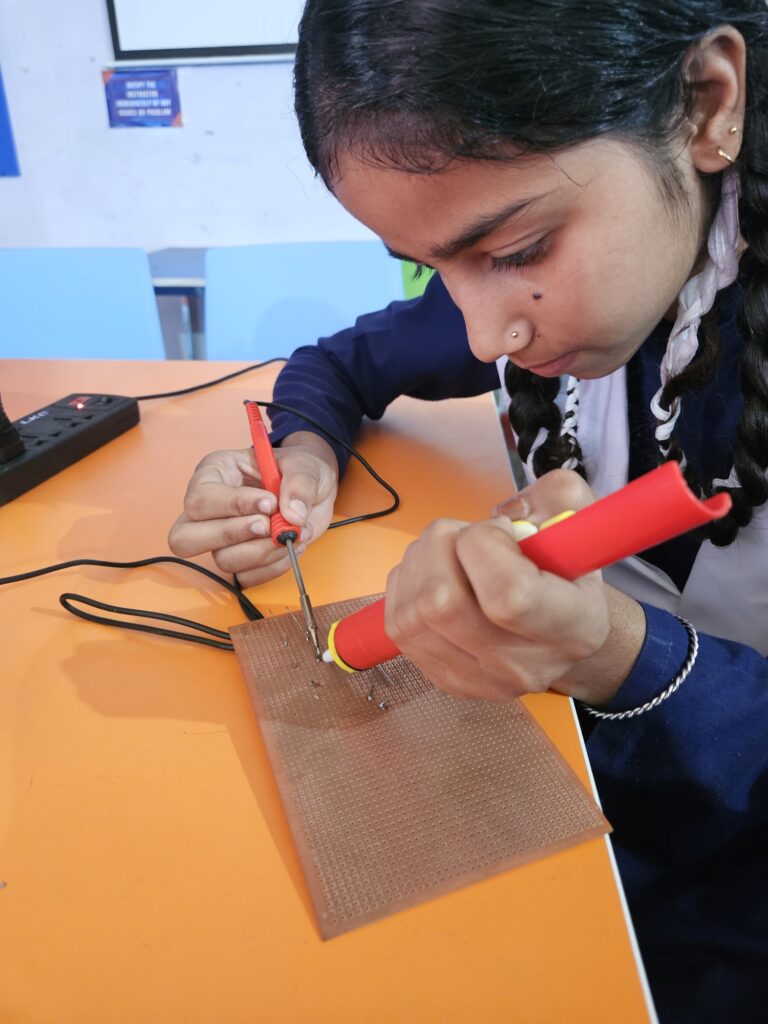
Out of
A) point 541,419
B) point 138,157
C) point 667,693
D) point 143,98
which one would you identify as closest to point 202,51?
point 143,98

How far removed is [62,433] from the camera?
36.8 inches

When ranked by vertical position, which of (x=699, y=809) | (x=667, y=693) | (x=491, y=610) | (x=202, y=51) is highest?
(x=202, y=51)

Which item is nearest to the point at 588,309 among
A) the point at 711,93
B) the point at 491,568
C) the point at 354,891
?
the point at 711,93

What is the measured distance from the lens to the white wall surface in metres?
2.22

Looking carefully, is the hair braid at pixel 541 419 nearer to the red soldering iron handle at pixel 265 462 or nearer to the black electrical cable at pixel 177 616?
the black electrical cable at pixel 177 616

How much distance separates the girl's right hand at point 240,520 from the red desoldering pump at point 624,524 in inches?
13.1

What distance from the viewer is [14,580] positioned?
69 centimetres

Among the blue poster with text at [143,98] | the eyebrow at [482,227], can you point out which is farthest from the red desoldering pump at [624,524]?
the blue poster with text at [143,98]

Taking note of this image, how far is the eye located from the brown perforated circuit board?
1.02ft

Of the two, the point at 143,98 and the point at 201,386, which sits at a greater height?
the point at 143,98

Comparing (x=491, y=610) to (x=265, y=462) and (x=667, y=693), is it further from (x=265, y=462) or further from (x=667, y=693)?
(x=265, y=462)

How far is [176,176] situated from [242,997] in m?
2.45

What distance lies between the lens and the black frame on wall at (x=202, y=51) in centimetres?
216

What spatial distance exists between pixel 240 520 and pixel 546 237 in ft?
1.14
